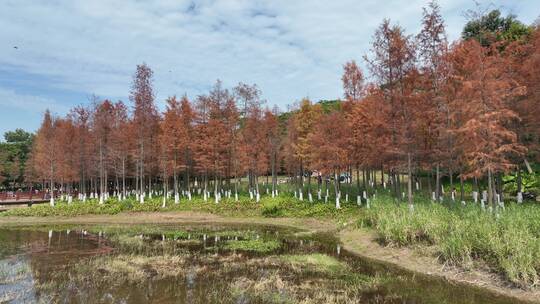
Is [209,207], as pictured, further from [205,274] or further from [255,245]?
Result: [205,274]

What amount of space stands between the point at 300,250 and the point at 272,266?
4.17 metres

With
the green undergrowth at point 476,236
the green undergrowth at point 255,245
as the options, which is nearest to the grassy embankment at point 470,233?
the green undergrowth at point 476,236

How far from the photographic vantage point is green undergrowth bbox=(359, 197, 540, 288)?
12.7 m

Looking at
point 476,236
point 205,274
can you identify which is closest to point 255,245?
point 205,274

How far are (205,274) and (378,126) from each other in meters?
17.2

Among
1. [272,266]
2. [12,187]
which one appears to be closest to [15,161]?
[12,187]

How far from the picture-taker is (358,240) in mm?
22453

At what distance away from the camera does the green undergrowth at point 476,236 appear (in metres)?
12.7

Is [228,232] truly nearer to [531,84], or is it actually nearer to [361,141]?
[361,141]

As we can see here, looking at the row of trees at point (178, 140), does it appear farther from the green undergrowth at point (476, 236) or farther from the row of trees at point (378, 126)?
the green undergrowth at point (476, 236)

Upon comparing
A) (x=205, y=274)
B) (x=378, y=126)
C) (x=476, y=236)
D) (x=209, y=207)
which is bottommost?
(x=205, y=274)

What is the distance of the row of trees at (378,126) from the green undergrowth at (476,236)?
2944mm

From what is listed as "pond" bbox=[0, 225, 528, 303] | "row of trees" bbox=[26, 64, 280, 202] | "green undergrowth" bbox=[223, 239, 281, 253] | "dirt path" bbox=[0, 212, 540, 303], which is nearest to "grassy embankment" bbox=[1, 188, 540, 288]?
"dirt path" bbox=[0, 212, 540, 303]

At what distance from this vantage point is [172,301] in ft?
38.5
